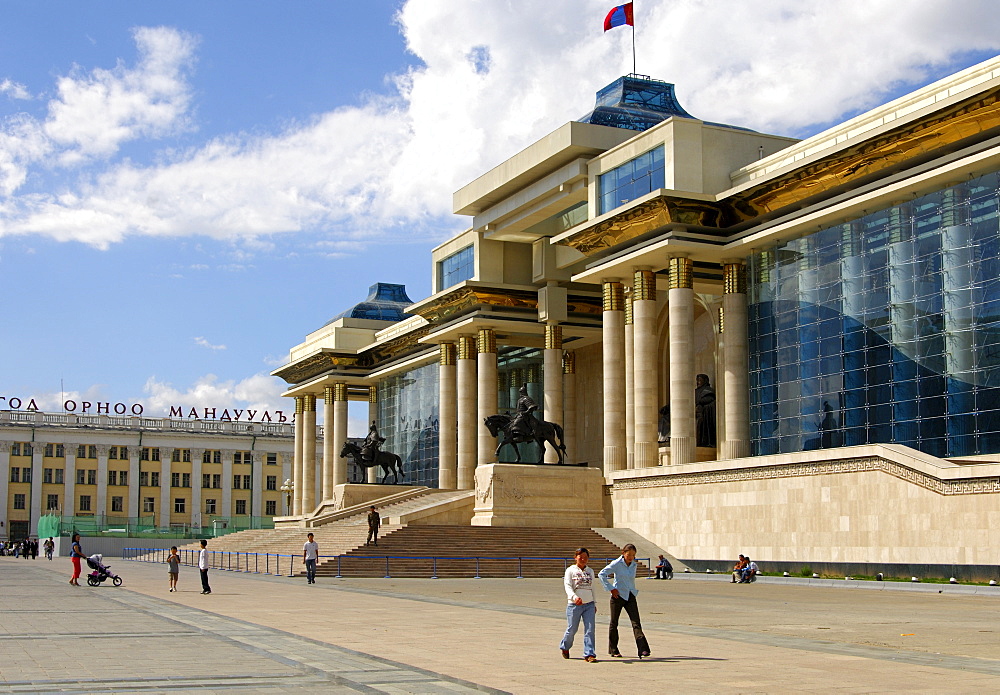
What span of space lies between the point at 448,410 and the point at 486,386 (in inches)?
291

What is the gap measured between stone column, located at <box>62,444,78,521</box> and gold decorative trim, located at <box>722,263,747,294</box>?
89841 millimetres

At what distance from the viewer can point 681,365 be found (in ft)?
177

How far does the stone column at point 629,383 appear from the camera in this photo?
189 ft

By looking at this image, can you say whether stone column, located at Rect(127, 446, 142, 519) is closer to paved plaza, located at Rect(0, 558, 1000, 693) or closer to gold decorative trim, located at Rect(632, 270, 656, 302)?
gold decorative trim, located at Rect(632, 270, 656, 302)

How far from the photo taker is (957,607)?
2841 centimetres

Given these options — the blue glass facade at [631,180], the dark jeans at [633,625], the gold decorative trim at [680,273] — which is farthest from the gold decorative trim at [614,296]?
the dark jeans at [633,625]

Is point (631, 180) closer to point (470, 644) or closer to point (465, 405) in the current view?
point (465, 405)

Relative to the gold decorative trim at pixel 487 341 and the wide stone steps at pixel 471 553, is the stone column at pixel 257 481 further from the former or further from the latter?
the wide stone steps at pixel 471 553

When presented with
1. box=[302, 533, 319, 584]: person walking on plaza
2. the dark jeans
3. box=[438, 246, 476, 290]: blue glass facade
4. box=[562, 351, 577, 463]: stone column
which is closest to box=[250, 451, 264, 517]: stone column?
box=[438, 246, 476, 290]: blue glass facade

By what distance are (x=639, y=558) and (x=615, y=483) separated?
6441 millimetres

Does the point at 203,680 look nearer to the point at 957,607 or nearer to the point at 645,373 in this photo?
the point at 957,607

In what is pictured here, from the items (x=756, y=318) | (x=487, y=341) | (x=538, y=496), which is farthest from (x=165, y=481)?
(x=756, y=318)

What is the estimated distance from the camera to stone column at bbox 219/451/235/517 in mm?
133250

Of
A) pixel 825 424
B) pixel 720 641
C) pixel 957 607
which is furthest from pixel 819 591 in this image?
pixel 720 641
